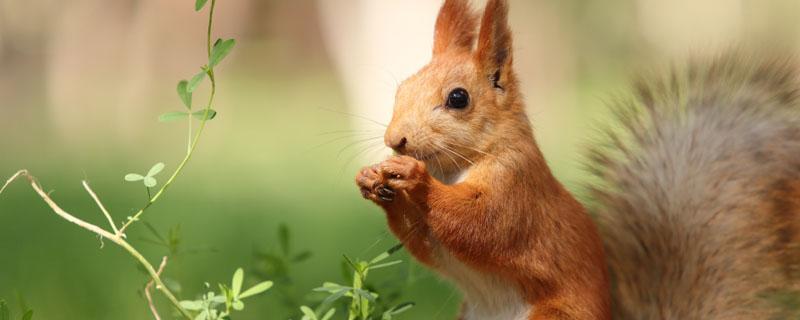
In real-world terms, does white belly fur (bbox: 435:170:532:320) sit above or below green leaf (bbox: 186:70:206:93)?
below

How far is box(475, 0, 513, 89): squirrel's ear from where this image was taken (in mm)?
Answer: 1377

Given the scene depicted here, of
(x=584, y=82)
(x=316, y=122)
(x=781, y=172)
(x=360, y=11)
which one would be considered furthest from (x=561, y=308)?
(x=584, y=82)

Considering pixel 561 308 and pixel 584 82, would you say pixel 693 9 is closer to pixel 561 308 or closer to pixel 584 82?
pixel 584 82

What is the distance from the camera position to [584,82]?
7801 mm

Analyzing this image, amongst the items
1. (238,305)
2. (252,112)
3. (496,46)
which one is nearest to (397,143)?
(496,46)

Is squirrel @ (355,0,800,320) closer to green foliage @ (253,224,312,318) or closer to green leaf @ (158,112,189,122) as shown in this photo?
green leaf @ (158,112,189,122)

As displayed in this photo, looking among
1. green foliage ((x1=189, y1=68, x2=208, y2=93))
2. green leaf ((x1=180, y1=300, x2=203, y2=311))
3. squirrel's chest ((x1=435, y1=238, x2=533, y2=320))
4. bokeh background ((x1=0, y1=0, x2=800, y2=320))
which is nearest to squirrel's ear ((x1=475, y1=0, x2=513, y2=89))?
bokeh background ((x1=0, y1=0, x2=800, y2=320))

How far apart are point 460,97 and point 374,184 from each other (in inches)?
6.5

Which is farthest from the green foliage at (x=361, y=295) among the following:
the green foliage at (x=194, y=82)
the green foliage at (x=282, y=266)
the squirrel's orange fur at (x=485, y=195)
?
the green foliage at (x=194, y=82)

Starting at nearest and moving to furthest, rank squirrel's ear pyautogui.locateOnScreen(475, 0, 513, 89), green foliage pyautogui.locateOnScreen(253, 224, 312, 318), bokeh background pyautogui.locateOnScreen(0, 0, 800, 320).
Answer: squirrel's ear pyautogui.locateOnScreen(475, 0, 513, 89) < green foliage pyautogui.locateOnScreen(253, 224, 312, 318) < bokeh background pyautogui.locateOnScreen(0, 0, 800, 320)

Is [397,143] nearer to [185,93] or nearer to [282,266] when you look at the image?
[185,93]

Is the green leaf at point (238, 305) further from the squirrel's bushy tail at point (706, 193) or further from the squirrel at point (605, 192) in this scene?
the squirrel's bushy tail at point (706, 193)

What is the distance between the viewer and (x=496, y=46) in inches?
55.9

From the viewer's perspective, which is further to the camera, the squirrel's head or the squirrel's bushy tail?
the squirrel's bushy tail
